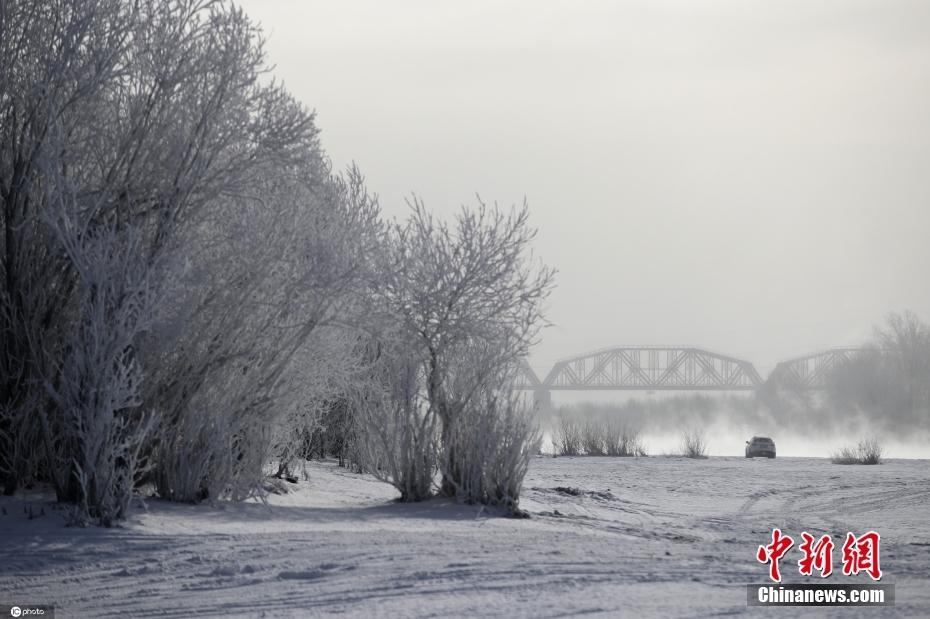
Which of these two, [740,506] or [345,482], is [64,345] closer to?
[345,482]

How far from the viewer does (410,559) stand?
1002cm

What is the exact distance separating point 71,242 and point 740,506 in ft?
36.4

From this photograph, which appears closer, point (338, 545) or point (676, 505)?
point (338, 545)

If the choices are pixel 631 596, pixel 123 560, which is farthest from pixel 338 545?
pixel 631 596

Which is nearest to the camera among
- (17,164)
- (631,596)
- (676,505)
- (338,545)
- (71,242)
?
(631,596)

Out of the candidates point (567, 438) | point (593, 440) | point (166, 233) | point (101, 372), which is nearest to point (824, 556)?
point (101, 372)

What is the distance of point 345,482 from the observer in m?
18.6

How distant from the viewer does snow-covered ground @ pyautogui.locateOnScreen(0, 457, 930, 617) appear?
8.36 metres

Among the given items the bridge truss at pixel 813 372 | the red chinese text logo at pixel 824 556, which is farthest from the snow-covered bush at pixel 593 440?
the bridge truss at pixel 813 372

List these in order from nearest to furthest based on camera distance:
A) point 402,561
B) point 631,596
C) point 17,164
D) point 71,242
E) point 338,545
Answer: point 631,596, point 402,561, point 338,545, point 71,242, point 17,164

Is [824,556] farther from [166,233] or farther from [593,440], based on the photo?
[593,440]

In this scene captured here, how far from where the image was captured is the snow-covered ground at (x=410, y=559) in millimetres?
8359

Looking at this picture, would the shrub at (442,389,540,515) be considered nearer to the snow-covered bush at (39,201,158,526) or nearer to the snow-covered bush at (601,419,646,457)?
the snow-covered bush at (39,201,158,526)

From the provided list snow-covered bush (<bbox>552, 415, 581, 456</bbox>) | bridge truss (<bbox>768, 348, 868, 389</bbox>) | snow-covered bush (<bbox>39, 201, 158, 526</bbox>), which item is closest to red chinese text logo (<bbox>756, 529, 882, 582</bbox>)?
snow-covered bush (<bbox>39, 201, 158, 526</bbox>)
